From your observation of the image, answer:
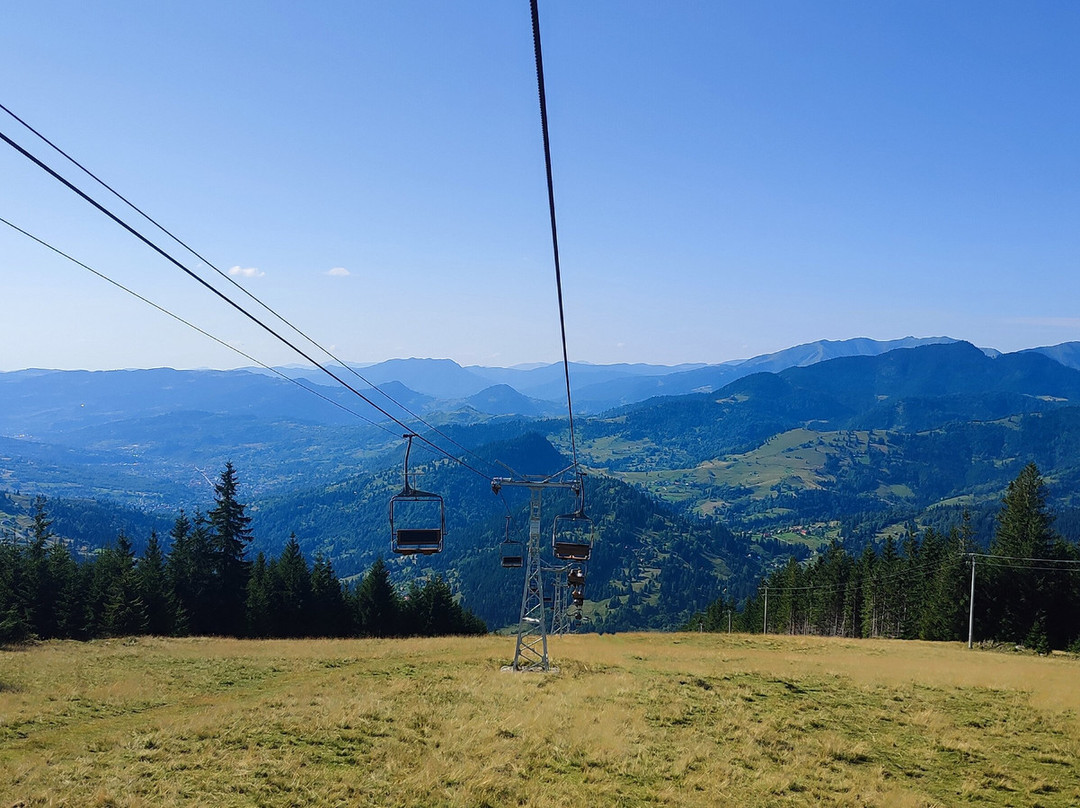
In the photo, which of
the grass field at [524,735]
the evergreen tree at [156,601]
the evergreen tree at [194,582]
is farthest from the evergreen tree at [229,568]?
the grass field at [524,735]

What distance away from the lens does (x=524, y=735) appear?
66.5 ft

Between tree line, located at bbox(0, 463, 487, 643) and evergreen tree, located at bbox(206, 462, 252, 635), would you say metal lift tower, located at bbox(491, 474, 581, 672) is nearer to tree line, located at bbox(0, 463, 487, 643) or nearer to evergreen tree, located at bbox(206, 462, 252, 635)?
tree line, located at bbox(0, 463, 487, 643)

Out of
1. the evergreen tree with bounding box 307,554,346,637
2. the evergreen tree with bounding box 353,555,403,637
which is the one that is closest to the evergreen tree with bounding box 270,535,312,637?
the evergreen tree with bounding box 307,554,346,637

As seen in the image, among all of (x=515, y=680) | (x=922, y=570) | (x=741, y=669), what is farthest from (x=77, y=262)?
(x=922, y=570)

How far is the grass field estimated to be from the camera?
51.4ft

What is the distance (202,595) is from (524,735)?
168 ft

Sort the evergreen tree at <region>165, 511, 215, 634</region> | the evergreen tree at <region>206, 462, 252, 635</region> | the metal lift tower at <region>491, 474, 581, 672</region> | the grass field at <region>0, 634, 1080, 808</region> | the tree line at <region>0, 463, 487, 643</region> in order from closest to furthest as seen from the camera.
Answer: the grass field at <region>0, 634, 1080, 808</region> → the metal lift tower at <region>491, 474, 581, 672</region> → the tree line at <region>0, 463, 487, 643</region> → the evergreen tree at <region>165, 511, 215, 634</region> → the evergreen tree at <region>206, 462, 252, 635</region>

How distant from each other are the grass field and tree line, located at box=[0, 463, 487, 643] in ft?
68.1

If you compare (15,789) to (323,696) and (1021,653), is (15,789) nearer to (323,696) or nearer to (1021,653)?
(323,696)

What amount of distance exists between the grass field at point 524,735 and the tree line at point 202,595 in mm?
20757

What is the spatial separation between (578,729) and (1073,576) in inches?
2602

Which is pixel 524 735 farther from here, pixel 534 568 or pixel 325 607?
pixel 325 607

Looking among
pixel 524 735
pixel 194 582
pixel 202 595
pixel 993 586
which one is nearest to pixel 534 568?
pixel 524 735

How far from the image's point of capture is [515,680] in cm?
2983
